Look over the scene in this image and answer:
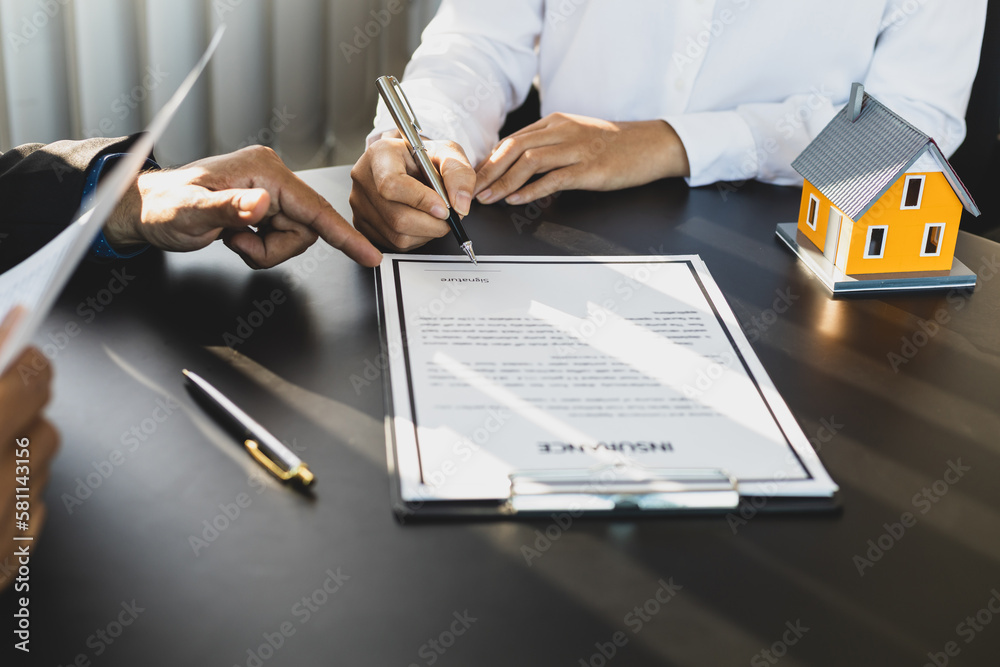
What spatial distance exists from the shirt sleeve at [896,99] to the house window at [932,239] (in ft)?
1.05

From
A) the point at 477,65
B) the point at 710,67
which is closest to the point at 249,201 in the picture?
the point at 477,65

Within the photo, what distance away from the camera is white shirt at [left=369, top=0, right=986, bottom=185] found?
118 cm

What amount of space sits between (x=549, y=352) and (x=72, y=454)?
0.37 meters

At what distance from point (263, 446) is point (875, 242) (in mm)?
648

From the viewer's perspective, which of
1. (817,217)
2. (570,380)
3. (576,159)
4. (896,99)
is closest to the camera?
(570,380)

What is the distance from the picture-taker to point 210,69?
2.14 meters

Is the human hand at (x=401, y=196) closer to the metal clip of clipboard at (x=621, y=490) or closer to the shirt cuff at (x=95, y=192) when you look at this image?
the shirt cuff at (x=95, y=192)

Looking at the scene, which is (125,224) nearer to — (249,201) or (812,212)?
(249,201)

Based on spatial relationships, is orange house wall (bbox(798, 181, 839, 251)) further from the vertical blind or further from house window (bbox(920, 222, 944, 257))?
the vertical blind

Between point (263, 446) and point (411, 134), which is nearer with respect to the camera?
point (263, 446)

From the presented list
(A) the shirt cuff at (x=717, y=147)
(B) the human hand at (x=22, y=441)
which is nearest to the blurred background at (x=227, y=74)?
(A) the shirt cuff at (x=717, y=147)

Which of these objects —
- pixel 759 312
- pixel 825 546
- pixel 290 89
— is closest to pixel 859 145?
pixel 759 312

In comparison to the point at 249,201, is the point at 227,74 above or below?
below

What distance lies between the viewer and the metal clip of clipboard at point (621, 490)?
542 millimetres
